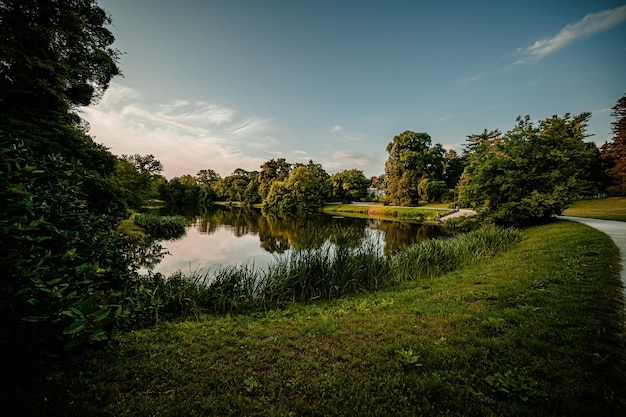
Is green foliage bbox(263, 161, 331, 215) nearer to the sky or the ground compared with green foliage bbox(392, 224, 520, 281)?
nearer to the sky

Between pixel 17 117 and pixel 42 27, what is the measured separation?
3.43 metres

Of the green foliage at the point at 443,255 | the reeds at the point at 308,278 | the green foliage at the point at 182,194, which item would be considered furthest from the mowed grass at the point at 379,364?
the green foliage at the point at 182,194

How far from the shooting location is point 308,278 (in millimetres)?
7000

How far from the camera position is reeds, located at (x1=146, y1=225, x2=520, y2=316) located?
6.05m

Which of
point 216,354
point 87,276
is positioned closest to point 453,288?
point 216,354

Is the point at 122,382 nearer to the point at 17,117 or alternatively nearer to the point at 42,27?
the point at 17,117

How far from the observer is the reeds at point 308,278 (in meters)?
6.05

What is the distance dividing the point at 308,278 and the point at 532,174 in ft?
52.9

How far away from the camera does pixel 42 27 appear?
29.6 feet

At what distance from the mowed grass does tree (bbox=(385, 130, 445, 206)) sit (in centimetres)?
3943

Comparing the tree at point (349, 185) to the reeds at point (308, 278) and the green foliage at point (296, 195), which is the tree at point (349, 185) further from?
the reeds at point (308, 278)

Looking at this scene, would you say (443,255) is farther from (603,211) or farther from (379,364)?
(603,211)

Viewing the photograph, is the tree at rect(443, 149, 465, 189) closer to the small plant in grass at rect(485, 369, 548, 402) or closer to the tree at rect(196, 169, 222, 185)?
the small plant in grass at rect(485, 369, 548, 402)

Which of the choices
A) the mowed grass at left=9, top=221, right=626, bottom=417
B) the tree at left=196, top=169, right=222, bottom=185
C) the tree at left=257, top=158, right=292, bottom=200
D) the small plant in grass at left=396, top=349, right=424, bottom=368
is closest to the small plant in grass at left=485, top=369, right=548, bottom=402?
the mowed grass at left=9, top=221, right=626, bottom=417
